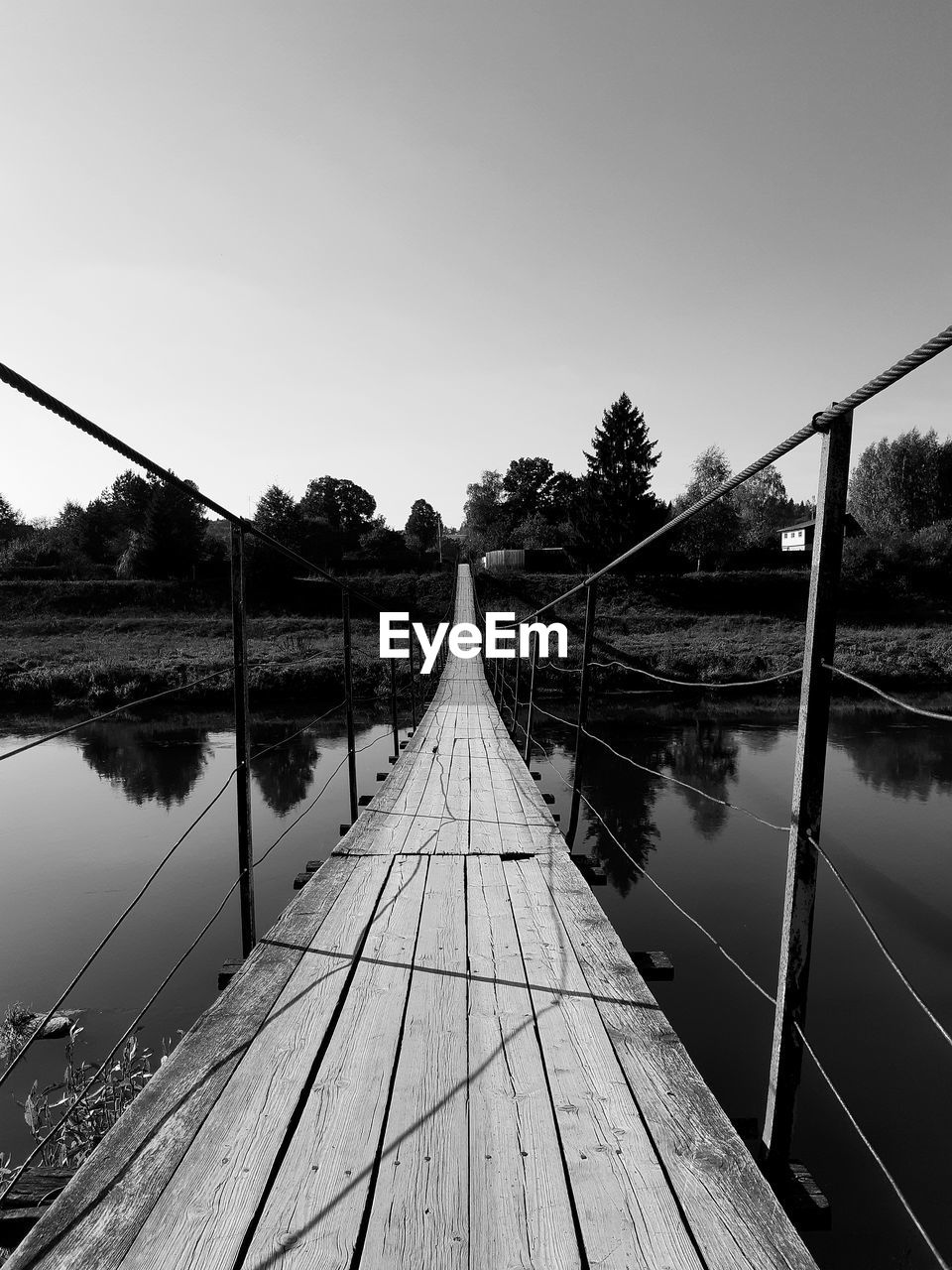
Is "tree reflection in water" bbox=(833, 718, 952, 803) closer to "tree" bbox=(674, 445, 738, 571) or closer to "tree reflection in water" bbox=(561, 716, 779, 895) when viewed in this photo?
"tree reflection in water" bbox=(561, 716, 779, 895)

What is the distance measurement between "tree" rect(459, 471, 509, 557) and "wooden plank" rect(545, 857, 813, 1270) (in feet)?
127

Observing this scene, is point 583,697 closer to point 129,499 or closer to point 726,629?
point 726,629

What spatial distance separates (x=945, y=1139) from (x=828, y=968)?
1.44 meters

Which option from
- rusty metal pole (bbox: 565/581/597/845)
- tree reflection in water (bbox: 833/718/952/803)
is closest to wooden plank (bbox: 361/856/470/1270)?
rusty metal pole (bbox: 565/581/597/845)

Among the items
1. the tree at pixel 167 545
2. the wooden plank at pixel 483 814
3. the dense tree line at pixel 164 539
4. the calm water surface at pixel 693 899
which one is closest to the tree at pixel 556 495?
the dense tree line at pixel 164 539

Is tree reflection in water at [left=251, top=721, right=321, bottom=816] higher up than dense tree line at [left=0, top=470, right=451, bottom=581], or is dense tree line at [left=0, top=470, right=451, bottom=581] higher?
dense tree line at [left=0, top=470, right=451, bottom=581]

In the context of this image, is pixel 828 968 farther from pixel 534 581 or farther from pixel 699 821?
pixel 534 581

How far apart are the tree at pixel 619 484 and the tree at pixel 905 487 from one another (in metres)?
17.8

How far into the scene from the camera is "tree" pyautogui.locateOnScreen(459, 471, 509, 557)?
43625 mm

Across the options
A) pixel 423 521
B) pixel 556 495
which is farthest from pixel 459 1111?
pixel 423 521

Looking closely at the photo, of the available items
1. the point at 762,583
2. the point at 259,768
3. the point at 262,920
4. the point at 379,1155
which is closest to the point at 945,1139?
the point at 379,1155

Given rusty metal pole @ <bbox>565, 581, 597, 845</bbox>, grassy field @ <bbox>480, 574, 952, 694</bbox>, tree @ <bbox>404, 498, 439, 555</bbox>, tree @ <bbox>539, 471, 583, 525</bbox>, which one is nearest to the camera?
rusty metal pole @ <bbox>565, 581, 597, 845</bbox>

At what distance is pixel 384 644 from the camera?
17688mm

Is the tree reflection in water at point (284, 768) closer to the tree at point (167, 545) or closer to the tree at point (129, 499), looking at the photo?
the tree at point (167, 545)
